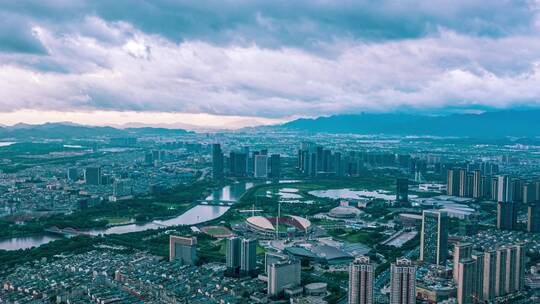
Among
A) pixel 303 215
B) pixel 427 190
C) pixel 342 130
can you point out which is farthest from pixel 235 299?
pixel 342 130

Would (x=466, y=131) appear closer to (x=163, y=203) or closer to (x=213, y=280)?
(x=163, y=203)

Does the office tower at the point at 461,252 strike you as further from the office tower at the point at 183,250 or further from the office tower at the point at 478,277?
the office tower at the point at 183,250

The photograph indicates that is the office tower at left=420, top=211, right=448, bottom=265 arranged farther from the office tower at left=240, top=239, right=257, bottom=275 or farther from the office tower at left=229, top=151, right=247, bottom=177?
the office tower at left=229, top=151, right=247, bottom=177

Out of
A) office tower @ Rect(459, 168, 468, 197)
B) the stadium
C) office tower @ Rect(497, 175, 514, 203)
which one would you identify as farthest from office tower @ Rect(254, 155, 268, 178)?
the stadium

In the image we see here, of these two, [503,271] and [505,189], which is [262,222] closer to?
[503,271]

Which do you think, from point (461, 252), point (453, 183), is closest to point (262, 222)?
point (461, 252)

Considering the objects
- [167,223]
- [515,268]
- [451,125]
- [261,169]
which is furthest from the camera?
[451,125]
